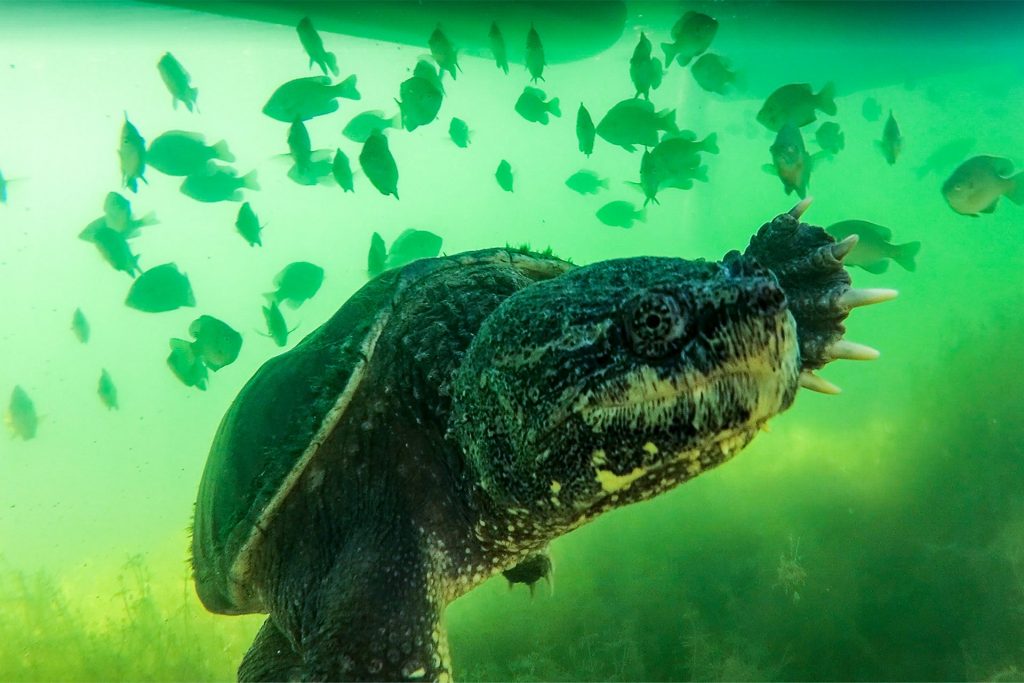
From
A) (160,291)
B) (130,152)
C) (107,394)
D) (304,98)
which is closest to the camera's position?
(130,152)

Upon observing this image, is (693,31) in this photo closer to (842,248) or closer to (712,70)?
(712,70)

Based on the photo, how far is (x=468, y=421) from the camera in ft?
5.50

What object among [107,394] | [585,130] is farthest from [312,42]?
[107,394]

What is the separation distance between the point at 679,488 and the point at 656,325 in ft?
22.2

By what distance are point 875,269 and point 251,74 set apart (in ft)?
63.7

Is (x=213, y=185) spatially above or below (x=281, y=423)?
above

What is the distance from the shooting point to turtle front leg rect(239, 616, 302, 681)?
1747 millimetres

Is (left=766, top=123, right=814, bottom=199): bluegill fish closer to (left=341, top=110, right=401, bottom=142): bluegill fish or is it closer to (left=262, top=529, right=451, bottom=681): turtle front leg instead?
(left=341, top=110, right=401, bottom=142): bluegill fish

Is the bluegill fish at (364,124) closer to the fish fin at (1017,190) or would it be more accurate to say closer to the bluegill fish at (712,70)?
the bluegill fish at (712,70)

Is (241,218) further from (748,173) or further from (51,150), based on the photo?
(748,173)

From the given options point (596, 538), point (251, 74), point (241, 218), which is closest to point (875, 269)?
point (596, 538)

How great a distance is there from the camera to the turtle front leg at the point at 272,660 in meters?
1.75

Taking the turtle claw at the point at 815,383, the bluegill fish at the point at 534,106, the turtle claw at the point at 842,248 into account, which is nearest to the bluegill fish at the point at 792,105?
the bluegill fish at the point at 534,106

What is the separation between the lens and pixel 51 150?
2683 cm
